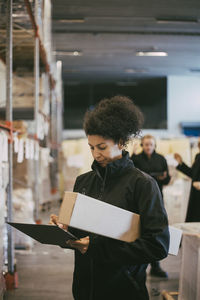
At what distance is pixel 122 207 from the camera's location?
1757 millimetres

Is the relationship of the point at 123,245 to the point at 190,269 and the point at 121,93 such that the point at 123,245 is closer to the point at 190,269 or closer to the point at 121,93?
the point at 190,269

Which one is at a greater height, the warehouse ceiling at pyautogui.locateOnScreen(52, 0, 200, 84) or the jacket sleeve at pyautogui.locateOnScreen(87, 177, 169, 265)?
the warehouse ceiling at pyautogui.locateOnScreen(52, 0, 200, 84)

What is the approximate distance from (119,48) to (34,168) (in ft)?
26.1

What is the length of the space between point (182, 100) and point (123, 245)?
59.5 ft

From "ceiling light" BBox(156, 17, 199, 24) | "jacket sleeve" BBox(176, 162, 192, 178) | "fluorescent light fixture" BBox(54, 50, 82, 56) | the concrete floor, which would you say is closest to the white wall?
"fluorescent light fixture" BBox(54, 50, 82, 56)

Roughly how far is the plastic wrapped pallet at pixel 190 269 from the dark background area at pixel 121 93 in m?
16.2

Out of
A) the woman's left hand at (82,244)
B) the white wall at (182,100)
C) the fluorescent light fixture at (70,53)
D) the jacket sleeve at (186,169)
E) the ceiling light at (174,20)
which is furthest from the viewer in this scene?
the white wall at (182,100)

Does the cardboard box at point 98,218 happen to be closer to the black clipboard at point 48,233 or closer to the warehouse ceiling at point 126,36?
the black clipboard at point 48,233

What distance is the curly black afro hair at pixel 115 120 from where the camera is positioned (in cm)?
177

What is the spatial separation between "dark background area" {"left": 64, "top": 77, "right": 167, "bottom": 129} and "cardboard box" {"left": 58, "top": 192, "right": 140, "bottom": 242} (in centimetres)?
1758

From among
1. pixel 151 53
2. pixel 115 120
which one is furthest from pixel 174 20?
pixel 115 120

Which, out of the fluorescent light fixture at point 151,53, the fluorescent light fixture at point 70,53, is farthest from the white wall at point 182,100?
the fluorescent light fixture at point 70,53

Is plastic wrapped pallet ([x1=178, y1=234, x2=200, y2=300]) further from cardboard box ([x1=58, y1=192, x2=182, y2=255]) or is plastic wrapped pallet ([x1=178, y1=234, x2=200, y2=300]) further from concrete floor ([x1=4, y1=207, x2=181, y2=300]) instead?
cardboard box ([x1=58, y1=192, x2=182, y2=255])

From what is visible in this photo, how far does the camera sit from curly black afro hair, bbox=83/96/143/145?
1.77 meters
